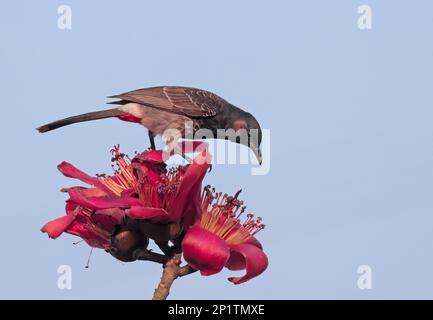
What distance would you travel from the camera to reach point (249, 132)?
748 cm

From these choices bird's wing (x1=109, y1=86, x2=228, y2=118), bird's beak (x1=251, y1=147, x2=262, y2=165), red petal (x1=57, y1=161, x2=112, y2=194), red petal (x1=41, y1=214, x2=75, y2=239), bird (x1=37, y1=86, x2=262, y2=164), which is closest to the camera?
red petal (x1=41, y1=214, x2=75, y2=239)

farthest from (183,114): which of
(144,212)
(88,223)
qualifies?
(144,212)

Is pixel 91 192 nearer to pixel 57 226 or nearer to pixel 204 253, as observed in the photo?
pixel 57 226

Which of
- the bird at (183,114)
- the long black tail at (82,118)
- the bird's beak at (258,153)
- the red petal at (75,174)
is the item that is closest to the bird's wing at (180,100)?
the bird at (183,114)

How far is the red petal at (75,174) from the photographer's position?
4023 mm

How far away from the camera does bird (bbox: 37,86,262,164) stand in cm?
716

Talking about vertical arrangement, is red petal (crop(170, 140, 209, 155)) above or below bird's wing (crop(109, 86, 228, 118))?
below

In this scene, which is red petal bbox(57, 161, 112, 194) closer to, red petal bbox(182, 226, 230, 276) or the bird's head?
red petal bbox(182, 226, 230, 276)

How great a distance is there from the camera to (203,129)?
8.08 meters

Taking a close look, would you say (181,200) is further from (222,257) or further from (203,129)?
(203,129)

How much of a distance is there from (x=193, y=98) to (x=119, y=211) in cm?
428

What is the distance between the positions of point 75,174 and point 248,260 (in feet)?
3.87

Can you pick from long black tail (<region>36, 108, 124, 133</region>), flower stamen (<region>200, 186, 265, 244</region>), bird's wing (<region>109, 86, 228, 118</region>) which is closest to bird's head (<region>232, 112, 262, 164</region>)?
bird's wing (<region>109, 86, 228, 118</region>)

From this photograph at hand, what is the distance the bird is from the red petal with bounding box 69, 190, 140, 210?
3.11m
